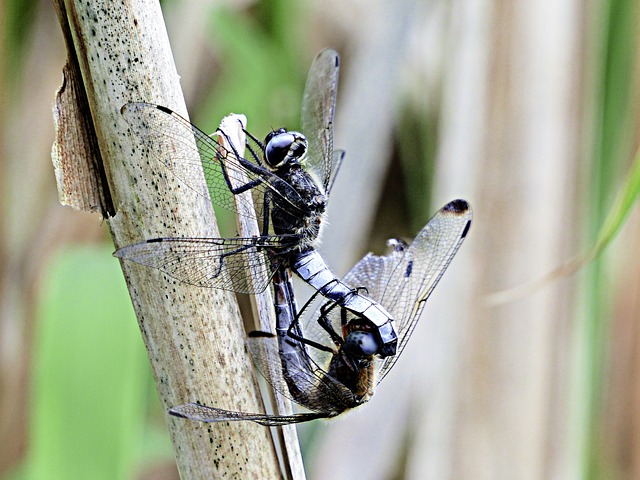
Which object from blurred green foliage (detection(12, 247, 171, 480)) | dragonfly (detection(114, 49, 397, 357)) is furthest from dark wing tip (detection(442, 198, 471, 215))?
blurred green foliage (detection(12, 247, 171, 480))

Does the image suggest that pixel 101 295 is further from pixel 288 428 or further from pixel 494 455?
pixel 494 455

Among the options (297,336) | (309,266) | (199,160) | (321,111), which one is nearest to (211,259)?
(199,160)

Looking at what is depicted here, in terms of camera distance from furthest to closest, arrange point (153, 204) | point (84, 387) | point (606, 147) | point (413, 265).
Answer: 1. point (606, 147)
2. point (413, 265)
3. point (84, 387)
4. point (153, 204)

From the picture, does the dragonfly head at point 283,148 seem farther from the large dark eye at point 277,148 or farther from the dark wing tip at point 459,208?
the dark wing tip at point 459,208

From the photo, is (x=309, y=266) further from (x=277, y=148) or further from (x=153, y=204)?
(x=153, y=204)

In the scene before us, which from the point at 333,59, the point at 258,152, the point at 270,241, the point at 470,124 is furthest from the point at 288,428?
the point at 470,124

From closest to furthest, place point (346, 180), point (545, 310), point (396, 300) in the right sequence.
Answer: point (396, 300), point (545, 310), point (346, 180)

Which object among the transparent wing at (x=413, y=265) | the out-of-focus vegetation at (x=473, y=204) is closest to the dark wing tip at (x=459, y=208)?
the transparent wing at (x=413, y=265)
